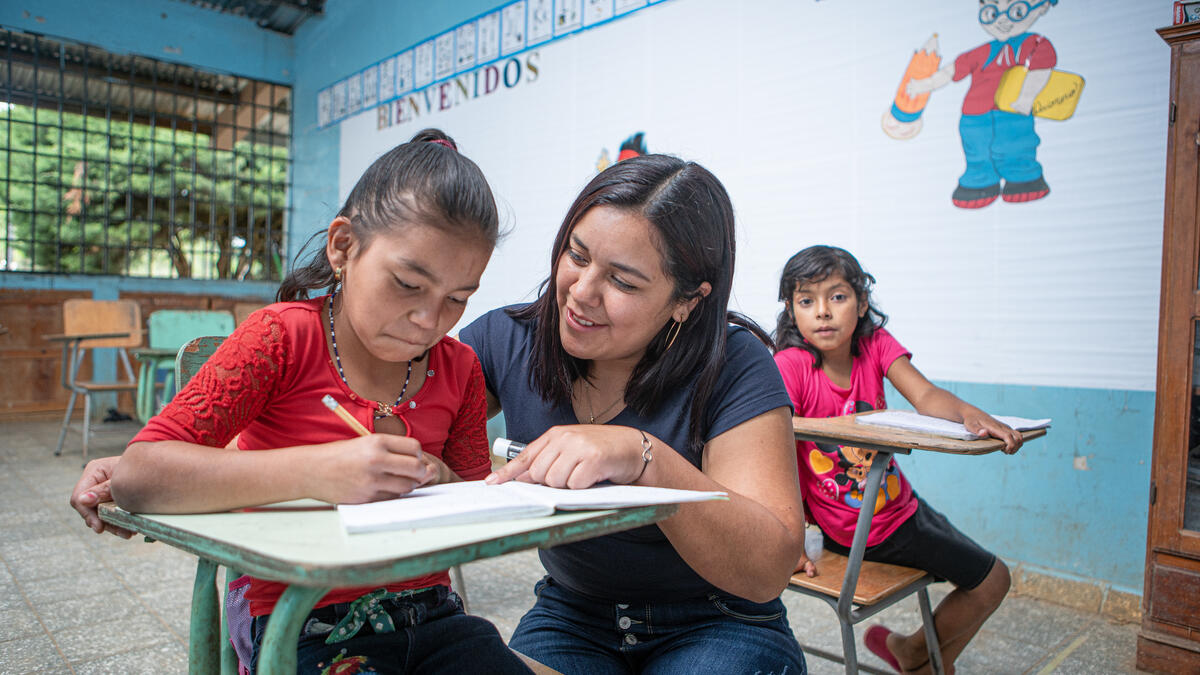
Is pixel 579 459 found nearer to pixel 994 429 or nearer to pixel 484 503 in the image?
pixel 484 503

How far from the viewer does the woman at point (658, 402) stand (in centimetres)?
108

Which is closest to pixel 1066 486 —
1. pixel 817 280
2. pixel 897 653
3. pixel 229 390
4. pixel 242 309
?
pixel 897 653

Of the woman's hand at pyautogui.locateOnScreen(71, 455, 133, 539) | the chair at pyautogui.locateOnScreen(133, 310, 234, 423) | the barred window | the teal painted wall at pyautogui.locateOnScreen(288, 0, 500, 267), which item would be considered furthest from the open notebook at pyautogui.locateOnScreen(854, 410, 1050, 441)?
the barred window

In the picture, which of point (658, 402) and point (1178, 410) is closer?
point (658, 402)

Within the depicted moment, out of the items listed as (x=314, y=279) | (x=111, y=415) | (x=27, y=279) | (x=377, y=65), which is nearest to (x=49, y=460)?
(x=111, y=415)

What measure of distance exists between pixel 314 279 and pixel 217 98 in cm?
779

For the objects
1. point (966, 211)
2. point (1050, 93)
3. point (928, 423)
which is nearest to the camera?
point (928, 423)

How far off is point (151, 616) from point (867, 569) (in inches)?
86.8

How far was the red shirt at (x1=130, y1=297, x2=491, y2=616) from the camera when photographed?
84 centimetres

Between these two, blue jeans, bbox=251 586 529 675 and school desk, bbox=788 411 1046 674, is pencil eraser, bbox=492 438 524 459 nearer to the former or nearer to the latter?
blue jeans, bbox=251 586 529 675

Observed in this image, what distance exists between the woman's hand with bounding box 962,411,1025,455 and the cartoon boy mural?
125 cm

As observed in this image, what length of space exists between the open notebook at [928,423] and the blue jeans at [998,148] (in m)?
1.18

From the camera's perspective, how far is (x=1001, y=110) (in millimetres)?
2826

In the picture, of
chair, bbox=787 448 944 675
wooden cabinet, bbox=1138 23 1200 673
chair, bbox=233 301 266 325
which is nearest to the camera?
chair, bbox=787 448 944 675
